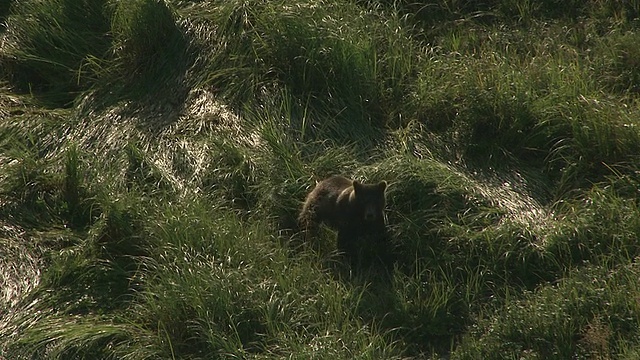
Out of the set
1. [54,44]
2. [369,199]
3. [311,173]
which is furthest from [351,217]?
[54,44]

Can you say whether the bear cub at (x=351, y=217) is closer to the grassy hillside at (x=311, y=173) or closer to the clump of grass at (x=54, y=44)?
the grassy hillside at (x=311, y=173)

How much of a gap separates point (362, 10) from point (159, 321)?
339 centimetres

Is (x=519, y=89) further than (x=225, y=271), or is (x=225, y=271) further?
(x=519, y=89)

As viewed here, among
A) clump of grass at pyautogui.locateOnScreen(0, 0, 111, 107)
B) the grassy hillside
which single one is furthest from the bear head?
clump of grass at pyautogui.locateOnScreen(0, 0, 111, 107)

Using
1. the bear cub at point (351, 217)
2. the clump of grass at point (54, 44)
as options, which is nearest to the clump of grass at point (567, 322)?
the bear cub at point (351, 217)

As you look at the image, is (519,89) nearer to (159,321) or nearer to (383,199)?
(383,199)

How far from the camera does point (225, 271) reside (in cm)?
809

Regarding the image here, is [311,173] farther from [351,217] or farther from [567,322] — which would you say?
[567,322]

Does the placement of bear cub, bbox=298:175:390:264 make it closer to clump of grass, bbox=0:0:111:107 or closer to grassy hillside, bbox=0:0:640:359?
grassy hillside, bbox=0:0:640:359

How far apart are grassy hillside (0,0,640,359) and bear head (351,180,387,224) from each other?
0.87 ft

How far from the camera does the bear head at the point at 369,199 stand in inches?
330

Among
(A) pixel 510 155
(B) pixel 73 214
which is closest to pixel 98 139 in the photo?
(B) pixel 73 214

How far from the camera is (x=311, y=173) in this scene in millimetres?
9000

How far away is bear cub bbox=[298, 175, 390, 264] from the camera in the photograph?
27.6 ft
